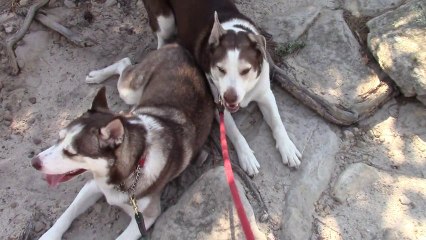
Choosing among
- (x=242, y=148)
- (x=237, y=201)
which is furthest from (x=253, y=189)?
(x=237, y=201)

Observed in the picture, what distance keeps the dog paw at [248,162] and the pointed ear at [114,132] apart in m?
1.32

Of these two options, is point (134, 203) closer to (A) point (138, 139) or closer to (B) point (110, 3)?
(A) point (138, 139)

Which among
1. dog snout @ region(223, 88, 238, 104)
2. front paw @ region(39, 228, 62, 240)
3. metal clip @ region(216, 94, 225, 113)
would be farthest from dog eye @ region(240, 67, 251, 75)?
front paw @ region(39, 228, 62, 240)

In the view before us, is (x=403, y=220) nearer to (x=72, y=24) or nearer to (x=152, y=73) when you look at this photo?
(x=152, y=73)

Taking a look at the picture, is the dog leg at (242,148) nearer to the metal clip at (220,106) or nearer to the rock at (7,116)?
the metal clip at (220,106)

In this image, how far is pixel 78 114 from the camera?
489 centimetres

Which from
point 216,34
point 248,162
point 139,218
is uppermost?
point 216,34

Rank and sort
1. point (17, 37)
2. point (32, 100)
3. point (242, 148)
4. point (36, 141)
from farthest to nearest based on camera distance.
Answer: point (17, 37)
point (32, 100)
point (36, 141)
point (242, 148)

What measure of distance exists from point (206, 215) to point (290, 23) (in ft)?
8.17

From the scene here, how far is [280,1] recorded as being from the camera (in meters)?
5.71

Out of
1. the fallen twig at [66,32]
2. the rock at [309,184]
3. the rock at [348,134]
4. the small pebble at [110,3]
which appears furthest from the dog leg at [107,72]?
the rock at [348,134]

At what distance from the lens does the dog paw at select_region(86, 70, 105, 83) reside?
16.7 ft

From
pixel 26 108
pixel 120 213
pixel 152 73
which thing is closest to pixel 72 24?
pixel 26 108

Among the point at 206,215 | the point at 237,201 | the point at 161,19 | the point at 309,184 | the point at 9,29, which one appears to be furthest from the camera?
the point at 9,29
